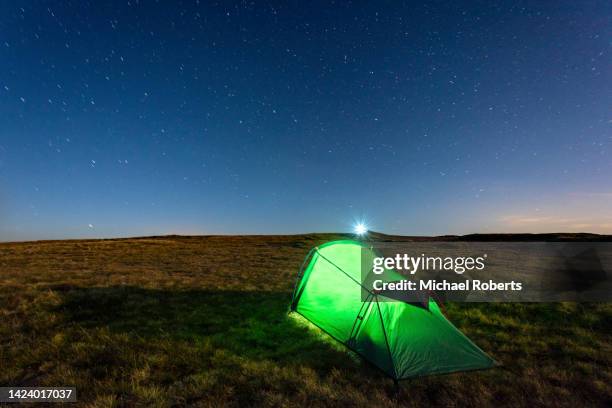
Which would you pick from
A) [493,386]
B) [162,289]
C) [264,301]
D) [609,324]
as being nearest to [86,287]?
[162,289]

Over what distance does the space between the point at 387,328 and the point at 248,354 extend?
2954mm

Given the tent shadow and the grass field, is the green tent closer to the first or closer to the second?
the grass field

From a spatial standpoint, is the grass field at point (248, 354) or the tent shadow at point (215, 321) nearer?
the grass field at point (248, 354)

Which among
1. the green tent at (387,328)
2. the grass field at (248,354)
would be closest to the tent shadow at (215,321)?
the grass field at (248,354)

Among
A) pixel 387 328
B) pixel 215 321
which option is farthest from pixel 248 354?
pixel 387 328

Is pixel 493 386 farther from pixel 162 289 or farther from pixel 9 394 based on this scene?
pixel 162 289

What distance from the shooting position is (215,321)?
8.88 m

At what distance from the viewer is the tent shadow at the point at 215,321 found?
6.83 metres

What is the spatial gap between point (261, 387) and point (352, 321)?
108 inches

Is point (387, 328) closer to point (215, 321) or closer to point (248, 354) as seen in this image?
point (248, 354)

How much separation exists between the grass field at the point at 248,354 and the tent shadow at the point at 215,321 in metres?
0.03

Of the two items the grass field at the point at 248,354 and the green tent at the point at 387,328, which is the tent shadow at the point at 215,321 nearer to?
the grass field at the point at 248,354

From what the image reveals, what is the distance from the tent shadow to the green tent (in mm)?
448

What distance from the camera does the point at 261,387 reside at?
17.8 feet
